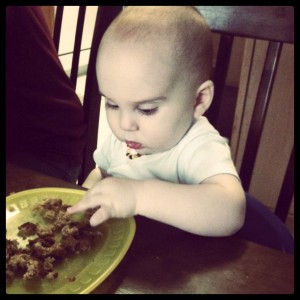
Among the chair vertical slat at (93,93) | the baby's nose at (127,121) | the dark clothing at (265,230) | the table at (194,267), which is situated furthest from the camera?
the chair vertical slat at (93,93)

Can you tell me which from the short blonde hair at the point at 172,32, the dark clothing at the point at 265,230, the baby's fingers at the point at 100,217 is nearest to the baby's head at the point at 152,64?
the short blonde hair at the point at 172,32

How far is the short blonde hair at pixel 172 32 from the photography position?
461 millimetres

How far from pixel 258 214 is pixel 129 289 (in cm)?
36

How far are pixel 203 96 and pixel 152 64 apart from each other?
123 millimetres

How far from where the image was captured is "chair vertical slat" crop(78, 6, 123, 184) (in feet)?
2.45

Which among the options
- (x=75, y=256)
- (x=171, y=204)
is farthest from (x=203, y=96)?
(x=75, y=256)

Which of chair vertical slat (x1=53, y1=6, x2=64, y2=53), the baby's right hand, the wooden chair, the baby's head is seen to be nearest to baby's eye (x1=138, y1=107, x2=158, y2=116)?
the baby's head

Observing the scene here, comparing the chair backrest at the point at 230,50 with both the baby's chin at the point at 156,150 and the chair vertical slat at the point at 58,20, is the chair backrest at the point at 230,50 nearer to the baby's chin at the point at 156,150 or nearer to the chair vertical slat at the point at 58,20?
the chair vertical slat at the point at 58,20

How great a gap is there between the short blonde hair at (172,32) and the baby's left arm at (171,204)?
6.4 inches

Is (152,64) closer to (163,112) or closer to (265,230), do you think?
(163,112)

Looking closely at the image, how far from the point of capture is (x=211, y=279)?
14.9 inches

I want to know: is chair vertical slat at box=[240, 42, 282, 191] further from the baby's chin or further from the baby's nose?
the baby's nose

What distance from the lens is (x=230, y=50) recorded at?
0.74 meters
